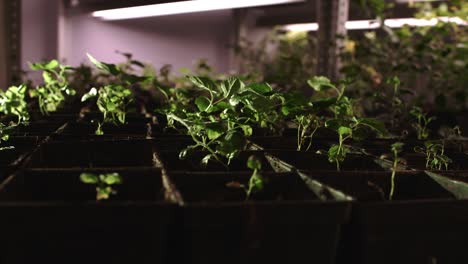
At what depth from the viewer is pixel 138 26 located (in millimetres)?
7758

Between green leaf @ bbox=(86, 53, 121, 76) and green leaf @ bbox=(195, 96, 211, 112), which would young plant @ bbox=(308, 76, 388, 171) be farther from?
green leaf @ bbox=(86, 53, 121, 76)

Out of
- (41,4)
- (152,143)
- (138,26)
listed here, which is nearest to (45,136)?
(152,143)

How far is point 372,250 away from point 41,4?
580cm

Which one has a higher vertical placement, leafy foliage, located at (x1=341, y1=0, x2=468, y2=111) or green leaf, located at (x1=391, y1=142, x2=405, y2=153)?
leafy foliage, located at (x1=341, y1=0, x2=468, y2=111)

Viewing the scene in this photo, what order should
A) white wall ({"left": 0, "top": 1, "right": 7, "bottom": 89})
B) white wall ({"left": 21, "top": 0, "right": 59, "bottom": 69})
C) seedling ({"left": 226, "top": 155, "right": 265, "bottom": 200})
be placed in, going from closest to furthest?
1. seedling ({"left": 226, "top": 155, "right": 265, "bottom": 200})
2. white wall ({"left": 0, "top": 1, "right": 7, "bottom": 89})
3. white wall ({"left": 21, "top": 0, "right": 59, "bottom": 69})

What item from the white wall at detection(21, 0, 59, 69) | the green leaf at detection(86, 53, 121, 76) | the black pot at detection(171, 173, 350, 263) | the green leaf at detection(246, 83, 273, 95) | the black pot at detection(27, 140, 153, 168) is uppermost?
the white wall at detection(21, 0, 59, 69)

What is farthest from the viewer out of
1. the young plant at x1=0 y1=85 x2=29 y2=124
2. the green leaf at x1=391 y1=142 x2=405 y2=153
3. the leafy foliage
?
the leafy foliage

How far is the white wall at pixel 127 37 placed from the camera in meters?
5.79

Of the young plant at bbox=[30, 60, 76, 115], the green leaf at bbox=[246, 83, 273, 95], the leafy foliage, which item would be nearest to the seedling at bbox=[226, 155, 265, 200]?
the green leaf at bbox=[246, 83, 273, 95]

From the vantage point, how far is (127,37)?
25.1 ft

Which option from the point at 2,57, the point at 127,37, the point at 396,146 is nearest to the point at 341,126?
the point at 396,146

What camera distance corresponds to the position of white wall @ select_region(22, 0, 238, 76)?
5793mm

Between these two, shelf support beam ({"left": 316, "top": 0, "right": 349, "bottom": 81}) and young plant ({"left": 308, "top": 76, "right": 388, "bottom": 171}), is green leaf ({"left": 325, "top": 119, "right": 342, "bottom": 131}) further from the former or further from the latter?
shelf support beam ({"left": 316, "top": 0, "right": 349, "bottom": 81})

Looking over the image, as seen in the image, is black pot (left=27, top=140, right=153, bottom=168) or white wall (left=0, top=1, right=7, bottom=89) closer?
black pot (left=27, top=140, right=153, bottom=168)
